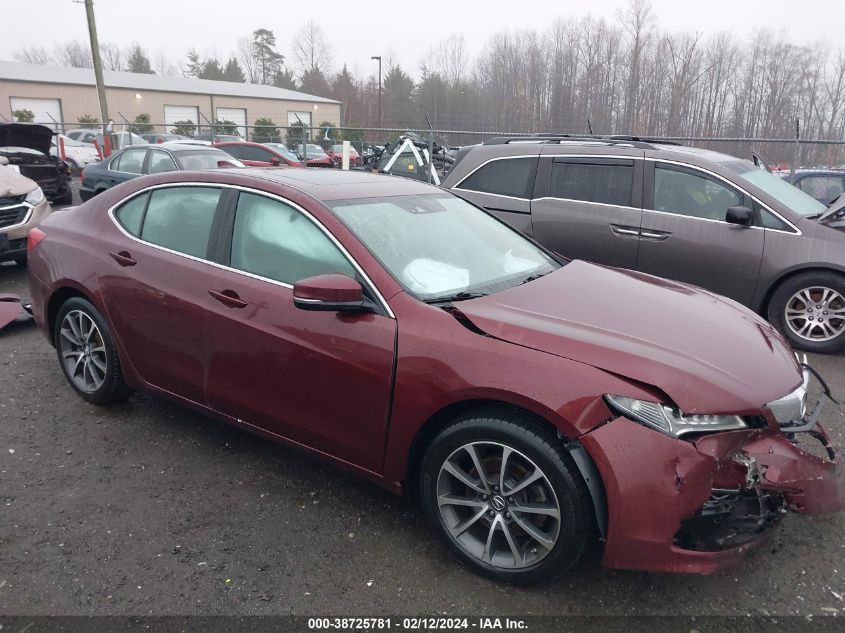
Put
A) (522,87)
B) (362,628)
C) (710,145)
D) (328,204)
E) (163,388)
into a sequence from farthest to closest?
(522,87), (710,145), (163,388), (328,204), (362,628)

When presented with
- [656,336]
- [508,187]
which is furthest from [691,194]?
[656,336]

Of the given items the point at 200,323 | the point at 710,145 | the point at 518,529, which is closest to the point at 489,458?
the point at 518,529

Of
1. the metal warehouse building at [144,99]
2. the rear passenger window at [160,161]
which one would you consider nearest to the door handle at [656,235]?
the rear passenger window at [160,161]

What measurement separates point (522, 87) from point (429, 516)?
35109 millimetres

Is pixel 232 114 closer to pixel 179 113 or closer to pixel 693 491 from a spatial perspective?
pixel 179 113

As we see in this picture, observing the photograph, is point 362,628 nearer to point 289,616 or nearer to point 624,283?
point 289,616

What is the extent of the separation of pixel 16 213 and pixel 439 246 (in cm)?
619

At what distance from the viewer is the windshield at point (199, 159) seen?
35.6 ft

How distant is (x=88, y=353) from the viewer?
4.11m

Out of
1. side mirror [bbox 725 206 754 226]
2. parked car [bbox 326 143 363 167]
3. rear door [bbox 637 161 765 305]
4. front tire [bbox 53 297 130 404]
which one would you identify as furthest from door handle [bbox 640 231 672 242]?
parked car [bbox 326 143 363 167]

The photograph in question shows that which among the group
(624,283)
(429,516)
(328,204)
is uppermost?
(328,204)

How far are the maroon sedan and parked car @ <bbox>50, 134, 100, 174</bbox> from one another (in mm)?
23231

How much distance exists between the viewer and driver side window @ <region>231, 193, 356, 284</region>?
301cm

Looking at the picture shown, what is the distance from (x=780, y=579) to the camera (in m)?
2.66
